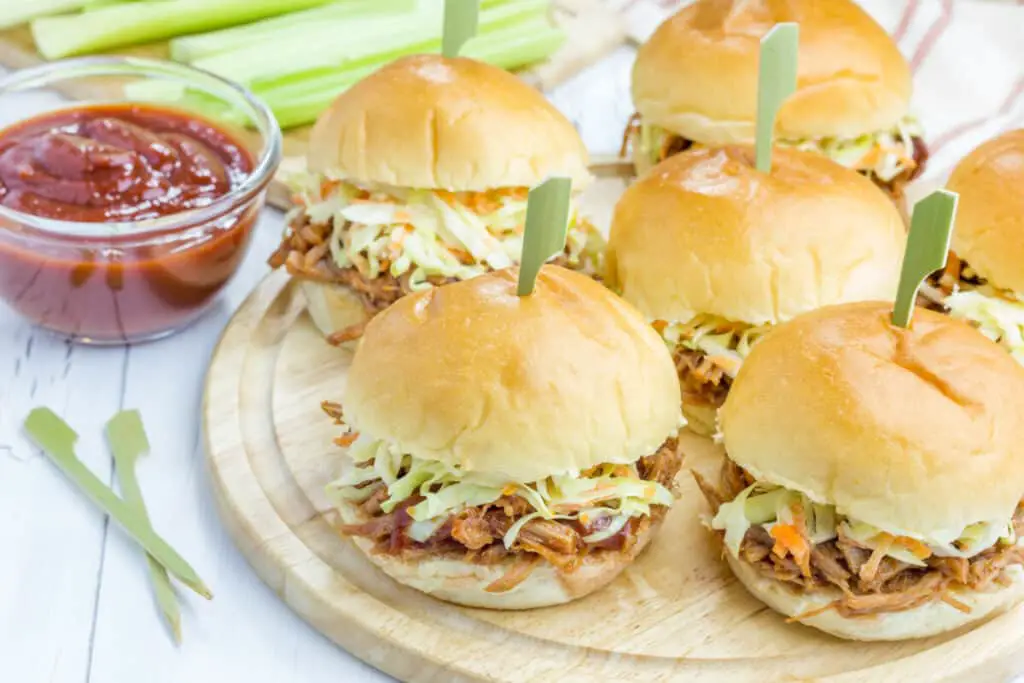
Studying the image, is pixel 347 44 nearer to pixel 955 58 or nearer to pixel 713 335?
pixel 713 335

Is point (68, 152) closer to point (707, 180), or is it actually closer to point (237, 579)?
point (237, 579)

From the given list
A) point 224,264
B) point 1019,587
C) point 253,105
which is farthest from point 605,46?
point 1019,587

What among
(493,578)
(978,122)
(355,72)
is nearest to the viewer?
(493,578)

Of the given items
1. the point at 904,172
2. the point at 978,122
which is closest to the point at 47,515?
the point at 904,172

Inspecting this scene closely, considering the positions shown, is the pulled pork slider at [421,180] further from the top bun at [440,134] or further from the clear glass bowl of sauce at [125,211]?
the clear glass bowl of sauce at [125,211]

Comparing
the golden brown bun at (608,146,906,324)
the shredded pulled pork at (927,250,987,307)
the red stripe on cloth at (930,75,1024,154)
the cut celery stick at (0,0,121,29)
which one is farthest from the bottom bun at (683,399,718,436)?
the cut celery stick at (0,0,121,29)

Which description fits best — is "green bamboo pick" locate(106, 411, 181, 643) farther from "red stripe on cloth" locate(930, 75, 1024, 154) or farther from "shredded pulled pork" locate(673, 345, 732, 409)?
"red stripe on cloth" locate(930, 75, 1024, 154)

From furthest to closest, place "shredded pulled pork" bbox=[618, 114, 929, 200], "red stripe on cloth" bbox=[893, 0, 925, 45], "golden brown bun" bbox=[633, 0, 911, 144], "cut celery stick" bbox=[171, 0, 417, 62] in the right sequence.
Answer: "red stripe on cloth" bbox=[893, 0, 925, 45] < "cut celery stick" bbox=[171, 0, 417, 62] < "shredded pulled pork" bbox=[618, 114, 929, 200] < "golden brown bun" bbox=[633, 0, 911, 144]
